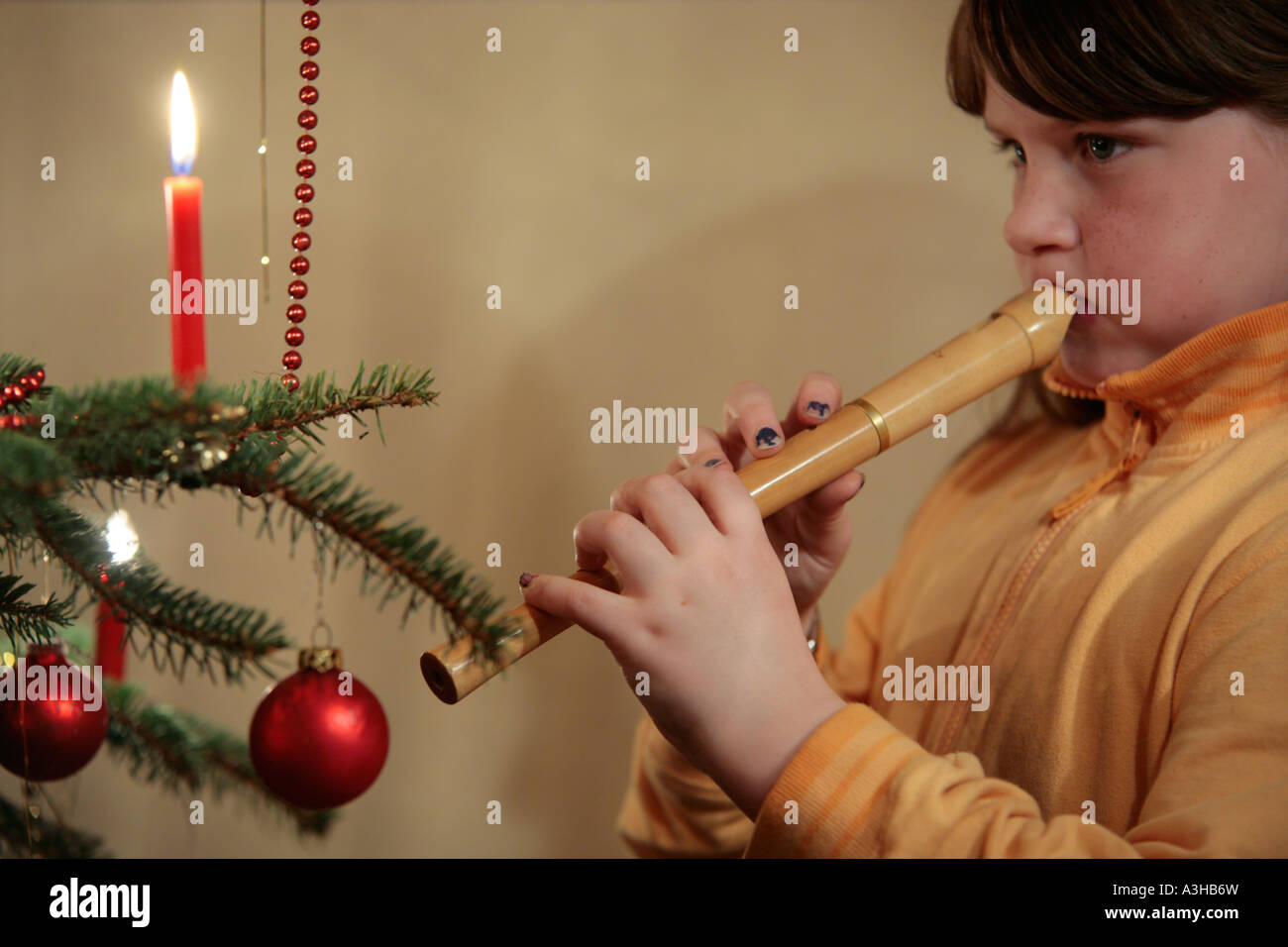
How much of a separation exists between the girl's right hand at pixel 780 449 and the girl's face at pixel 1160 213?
18cm

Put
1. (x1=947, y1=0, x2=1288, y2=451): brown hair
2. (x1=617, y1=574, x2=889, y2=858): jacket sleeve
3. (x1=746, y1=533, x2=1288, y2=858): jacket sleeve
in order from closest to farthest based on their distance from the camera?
(x1=746, y1=533, x2=1288, y2=858): jacket sleeve < (x1=947, y1=0, x2=1288, y2=451): brown hair < (x1=617, y1=574, x2=889, y2=858): jacket sleeve

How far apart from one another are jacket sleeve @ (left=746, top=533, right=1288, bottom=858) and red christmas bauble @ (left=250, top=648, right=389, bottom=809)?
22 centimetres

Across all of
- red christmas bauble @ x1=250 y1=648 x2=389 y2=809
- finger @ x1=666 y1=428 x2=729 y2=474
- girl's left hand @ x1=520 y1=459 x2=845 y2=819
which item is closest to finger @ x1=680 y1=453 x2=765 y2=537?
girl's left hand @ x1=520 y1=459 x2=845 y2=819

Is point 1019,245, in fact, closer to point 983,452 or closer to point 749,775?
point 983,452

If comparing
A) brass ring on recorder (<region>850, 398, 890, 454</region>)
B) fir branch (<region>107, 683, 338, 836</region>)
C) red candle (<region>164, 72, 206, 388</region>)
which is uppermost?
red candle (<region>164, 72, 206, 388</region>)

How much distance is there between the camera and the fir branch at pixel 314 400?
42 cm

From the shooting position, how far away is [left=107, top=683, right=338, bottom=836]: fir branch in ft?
2.14

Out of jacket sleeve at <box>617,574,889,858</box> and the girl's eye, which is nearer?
the girl's eye

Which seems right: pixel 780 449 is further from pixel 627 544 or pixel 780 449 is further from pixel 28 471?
pixel 28 471

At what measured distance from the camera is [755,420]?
0.69 m

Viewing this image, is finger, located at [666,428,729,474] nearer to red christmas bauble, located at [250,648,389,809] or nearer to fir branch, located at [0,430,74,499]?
red christmas bauble, located at [250,648,389,809]

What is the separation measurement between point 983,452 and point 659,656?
54 cm

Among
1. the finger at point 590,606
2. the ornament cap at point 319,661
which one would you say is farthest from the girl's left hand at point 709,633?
the ornament cap at point 319,661
